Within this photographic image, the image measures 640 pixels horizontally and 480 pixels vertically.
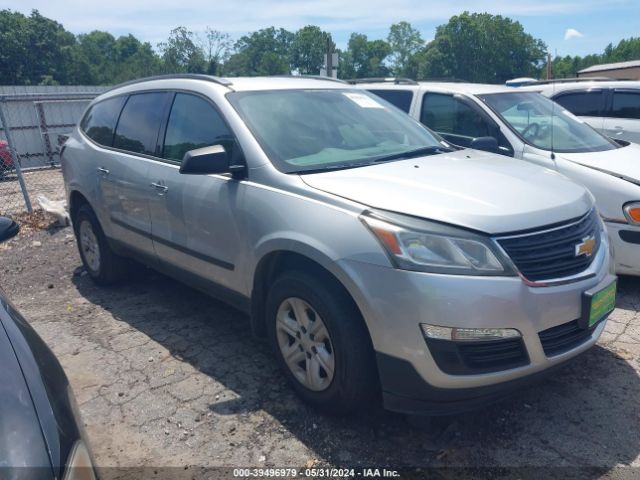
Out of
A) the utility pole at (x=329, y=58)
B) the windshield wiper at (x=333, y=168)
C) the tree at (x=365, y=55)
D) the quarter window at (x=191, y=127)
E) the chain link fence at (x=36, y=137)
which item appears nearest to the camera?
the windshield wiper at (x=333, y=168)

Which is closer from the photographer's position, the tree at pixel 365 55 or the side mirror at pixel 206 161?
the side mirror at pixel 206 161

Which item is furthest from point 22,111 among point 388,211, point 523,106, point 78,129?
point 388,211

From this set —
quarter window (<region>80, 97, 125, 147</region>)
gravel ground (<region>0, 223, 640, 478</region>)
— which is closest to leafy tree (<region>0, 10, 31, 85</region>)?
quarter window (<region>80, 97, 125, 147</region>)

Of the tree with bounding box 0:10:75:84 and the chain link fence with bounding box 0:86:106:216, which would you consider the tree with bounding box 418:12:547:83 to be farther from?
the chain link fence with bounding box 0:86:106:216

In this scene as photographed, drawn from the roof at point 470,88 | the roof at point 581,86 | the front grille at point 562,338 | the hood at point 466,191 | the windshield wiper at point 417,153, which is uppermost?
the roof at point 470,88

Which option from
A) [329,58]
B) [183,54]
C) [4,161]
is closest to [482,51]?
[183,54]

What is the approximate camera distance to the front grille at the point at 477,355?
2.45 metres

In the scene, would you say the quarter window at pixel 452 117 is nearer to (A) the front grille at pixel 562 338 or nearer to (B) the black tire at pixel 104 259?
(A) the front grille at pixel 562 338

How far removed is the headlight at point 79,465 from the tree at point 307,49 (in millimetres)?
81116

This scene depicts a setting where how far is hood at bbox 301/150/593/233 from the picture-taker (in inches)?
101

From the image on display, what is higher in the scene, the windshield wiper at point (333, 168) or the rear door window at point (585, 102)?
the windshield wiper at point (333, 168)

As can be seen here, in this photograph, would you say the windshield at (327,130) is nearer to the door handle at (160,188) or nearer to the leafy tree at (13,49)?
the door handle at (160,188)

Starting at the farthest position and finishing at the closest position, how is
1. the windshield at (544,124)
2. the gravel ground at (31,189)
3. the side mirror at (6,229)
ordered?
the gravel ground at (31,189), the windshield at (544,124), the side mirror at (6,229)

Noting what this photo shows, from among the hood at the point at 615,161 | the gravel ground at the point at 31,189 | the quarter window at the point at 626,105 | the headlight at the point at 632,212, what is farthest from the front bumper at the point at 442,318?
the gravel ground at the point at 31,189
